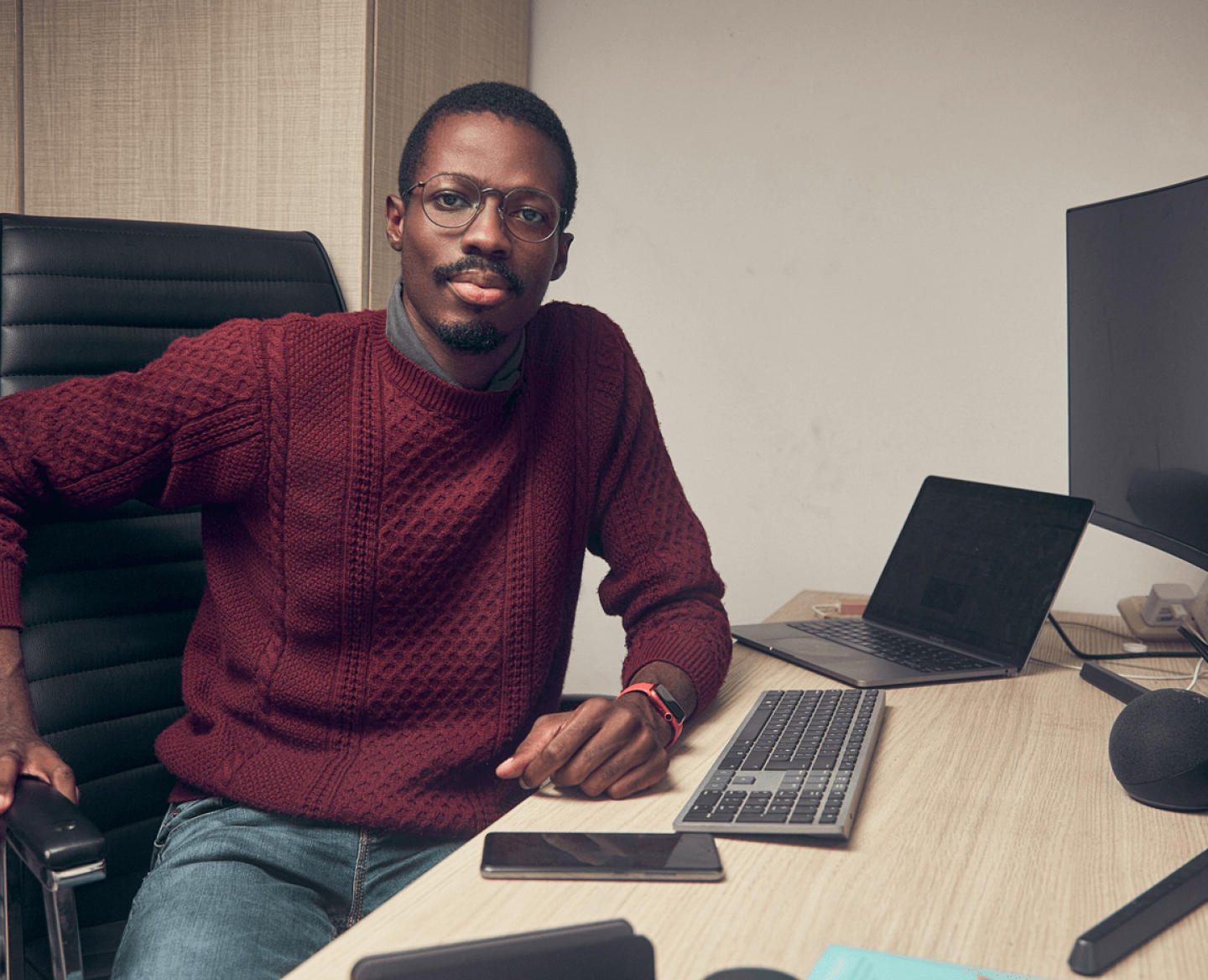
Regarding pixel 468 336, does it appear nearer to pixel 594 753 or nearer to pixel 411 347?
pixel 411 347

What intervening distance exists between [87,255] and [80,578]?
35 centimetres

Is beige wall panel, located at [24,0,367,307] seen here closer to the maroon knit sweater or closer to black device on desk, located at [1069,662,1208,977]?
the maroon knit sweater

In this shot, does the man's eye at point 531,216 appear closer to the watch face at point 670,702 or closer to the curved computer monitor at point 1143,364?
the watch face at point 670,702

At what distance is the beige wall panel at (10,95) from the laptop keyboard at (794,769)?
1446 millimetres

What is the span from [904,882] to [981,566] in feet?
2.28

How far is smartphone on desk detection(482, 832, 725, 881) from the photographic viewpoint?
2.05 feet

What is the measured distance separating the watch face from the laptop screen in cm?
46

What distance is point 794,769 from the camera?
78 centimetres

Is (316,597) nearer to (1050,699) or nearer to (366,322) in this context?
(366,322)

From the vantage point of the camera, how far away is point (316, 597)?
0.99 m

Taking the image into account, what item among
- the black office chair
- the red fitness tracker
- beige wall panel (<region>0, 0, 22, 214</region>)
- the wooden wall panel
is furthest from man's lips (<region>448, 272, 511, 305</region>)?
beige wall panel (<region>0, 0, 22, 214</region>)

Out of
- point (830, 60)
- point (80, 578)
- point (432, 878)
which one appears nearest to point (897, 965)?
point (432, 878)

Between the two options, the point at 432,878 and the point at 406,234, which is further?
the point at 406,234

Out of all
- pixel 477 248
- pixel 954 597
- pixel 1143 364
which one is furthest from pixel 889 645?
pixel 477 248
